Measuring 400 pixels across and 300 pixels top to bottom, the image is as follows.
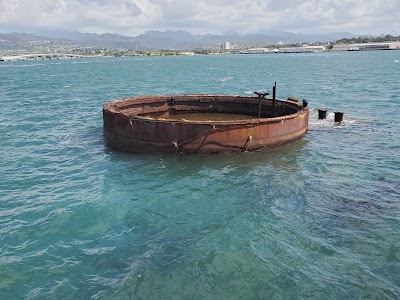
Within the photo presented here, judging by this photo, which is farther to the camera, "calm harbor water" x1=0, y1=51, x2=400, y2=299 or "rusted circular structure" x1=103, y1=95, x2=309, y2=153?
"rusted circular structure" x1=103, y1=95, x2=309, y2=153

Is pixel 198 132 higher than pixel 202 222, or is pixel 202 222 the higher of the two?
pixel 198 132

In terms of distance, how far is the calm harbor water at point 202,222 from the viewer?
9500 millimetres

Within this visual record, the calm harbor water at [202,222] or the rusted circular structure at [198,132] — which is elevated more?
the rusted circular structure at [198,132]

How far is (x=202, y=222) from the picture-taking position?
12594 mm

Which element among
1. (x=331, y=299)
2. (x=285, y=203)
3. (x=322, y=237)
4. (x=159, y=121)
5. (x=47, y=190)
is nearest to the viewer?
(x=331, y=299)

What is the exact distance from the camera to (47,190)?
15602mm

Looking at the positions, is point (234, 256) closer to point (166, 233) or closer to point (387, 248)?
point (166, 233)

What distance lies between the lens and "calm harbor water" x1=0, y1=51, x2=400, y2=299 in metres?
→ 9.50

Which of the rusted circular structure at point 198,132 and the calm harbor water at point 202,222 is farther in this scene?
the rusted circular structure at point 198,132

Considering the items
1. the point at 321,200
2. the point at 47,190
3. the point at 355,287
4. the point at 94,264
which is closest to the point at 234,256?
the point at 355,287

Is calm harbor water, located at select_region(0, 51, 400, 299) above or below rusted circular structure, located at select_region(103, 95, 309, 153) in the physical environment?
below

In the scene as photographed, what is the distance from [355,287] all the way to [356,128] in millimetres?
18660

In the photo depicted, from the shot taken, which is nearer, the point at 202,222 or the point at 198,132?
the point at 202,222

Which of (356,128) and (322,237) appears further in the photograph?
(356,128)
